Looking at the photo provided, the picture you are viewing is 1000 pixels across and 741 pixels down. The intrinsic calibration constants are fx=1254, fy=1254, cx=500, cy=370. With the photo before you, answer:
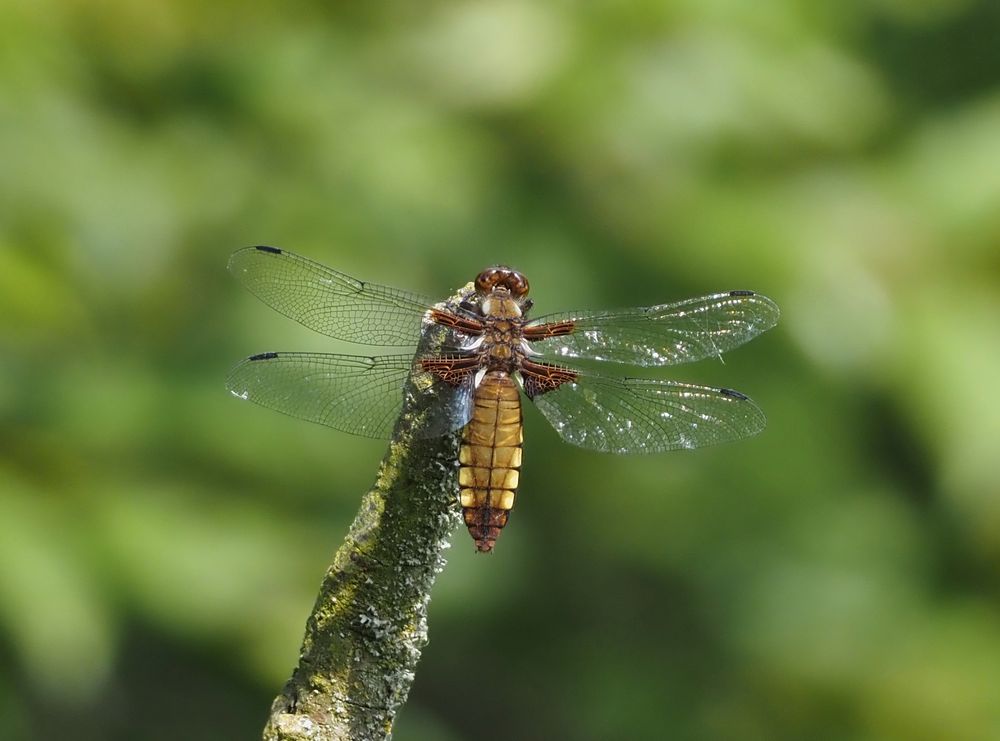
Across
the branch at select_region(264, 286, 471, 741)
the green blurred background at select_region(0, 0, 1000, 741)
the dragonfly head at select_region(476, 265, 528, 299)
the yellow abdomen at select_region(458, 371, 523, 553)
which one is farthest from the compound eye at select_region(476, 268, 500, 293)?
the green blurred background at select_region(0, 0, 1000, 741)

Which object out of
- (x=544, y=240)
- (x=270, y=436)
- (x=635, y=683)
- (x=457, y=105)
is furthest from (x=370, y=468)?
(x=635, y=683)

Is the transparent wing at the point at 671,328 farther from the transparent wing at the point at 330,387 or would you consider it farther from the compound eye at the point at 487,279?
the transparent wing at the point at 330,387

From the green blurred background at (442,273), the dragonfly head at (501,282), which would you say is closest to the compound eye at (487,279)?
the dragonfly head at (501,282)

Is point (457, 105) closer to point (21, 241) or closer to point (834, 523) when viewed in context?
point (21, 241)

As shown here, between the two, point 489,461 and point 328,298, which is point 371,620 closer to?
point 489,461

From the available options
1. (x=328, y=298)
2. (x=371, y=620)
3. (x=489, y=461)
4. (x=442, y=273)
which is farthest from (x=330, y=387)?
(x=442, y=273)

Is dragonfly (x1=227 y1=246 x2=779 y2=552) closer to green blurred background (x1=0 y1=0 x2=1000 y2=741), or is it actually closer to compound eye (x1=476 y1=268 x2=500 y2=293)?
compound eye (x1=476 y1=268 x2=500 y2=293)
